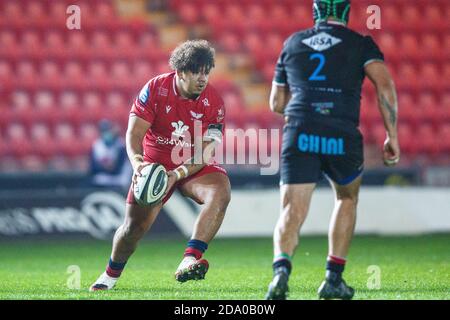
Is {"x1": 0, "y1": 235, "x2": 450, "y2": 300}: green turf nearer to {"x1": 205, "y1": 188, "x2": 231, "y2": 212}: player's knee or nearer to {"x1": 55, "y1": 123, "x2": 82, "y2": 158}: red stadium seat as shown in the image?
{"x1": 205, "y1": 188, "x2": 231, "y2": 212}: player's knee

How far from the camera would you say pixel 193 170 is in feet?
25.0

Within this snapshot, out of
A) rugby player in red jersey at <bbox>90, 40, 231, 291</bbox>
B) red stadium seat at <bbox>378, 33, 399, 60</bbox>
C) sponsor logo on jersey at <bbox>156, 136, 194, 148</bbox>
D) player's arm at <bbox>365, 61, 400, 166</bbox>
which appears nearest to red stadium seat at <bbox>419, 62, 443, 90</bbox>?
red stadium seat at <bbox>378, 33, 399, 60</bbox>

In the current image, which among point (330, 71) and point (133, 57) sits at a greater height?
point (330, 71)

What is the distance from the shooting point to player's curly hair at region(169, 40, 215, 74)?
729 centimetres

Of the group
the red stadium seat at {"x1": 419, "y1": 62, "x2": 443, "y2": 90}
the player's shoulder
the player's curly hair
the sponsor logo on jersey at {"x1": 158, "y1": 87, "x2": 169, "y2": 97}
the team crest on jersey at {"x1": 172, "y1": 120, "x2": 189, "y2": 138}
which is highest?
the player's curly hair

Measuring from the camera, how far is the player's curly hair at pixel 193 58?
7289 millimetres

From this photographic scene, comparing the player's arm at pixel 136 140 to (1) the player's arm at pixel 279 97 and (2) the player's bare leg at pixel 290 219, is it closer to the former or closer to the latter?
(1) the player's arm at pixel 279 97

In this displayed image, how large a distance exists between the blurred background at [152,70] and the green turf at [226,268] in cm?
201

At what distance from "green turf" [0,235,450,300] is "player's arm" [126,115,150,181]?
0.96m

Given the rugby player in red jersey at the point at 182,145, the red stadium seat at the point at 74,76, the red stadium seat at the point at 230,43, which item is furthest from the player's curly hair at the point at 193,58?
the red stadium seat at the point at 230,43

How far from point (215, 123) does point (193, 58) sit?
2.25 feet
